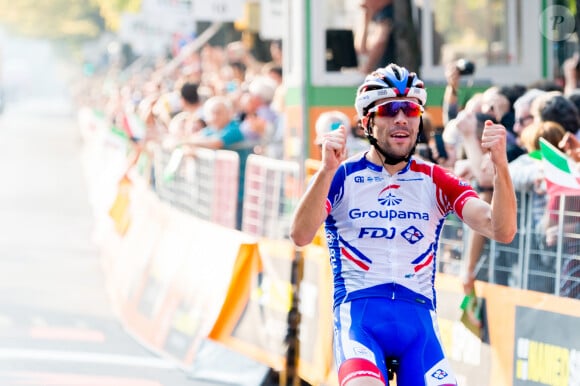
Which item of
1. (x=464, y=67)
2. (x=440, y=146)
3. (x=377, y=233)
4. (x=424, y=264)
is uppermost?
(x=464, y=67)

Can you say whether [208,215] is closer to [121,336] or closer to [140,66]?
[121,336]

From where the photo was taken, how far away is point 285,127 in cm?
1436

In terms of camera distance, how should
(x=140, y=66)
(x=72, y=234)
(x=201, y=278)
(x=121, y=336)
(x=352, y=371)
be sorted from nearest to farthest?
(x=352, y=371) < (x=201, y=278) < (x=121, y=336) < (x=72, y=234) < (x=140, y=66)

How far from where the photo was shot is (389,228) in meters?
6.02

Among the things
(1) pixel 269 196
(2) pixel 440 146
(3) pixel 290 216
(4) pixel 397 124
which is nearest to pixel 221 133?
(1) pixel 269 196

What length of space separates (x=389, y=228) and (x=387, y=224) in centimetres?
2

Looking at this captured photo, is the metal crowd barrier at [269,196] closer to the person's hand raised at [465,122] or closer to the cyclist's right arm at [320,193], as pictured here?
the person's hand raised at [465,122]

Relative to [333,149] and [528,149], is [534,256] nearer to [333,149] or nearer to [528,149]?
[528,149]

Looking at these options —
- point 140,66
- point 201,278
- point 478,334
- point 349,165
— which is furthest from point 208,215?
point 140,66

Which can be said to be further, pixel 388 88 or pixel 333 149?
pixel 388 88

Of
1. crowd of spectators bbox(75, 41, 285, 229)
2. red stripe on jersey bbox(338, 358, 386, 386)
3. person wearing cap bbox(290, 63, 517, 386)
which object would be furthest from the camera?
red stripe on jersey bbox(338, 358, 386, 386)

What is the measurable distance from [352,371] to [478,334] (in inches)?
80.8

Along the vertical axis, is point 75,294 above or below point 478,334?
below

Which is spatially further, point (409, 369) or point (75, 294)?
point (75, 294)
